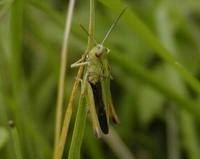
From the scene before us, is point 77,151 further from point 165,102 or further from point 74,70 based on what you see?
point 74,70

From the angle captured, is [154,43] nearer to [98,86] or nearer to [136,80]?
[98,86]

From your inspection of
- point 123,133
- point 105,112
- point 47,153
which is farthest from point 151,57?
point 105,112

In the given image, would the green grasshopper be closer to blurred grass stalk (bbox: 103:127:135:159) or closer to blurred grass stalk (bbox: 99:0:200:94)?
blurred grass stalk (bbox: 99:0:200:94)

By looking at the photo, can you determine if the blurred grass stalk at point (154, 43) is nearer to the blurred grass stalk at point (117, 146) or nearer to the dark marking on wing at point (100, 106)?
the dark marking on wing at point (100, 106)

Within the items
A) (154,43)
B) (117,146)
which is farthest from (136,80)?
(154,43)

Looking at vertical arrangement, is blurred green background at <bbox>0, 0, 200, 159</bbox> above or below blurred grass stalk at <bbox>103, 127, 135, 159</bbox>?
above

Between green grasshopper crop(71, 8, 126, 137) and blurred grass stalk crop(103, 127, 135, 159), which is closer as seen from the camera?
green grasshopper crop(71, 8, 126, 137)

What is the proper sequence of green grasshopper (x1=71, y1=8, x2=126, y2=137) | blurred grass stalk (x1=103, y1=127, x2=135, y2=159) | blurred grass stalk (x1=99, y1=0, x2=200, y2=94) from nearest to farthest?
green grasshopper (x1=71, y1=8, x2=126, y2=137) → blurred grass stalk (x1=99, y1=0, x2=200, y2=94) → blurred grass stalk (x1=103, y1=127, x2=135, y2=159)

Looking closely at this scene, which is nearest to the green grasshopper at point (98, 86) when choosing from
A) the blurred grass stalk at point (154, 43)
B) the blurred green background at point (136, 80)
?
the blurred grass stalk at point (154, 43)

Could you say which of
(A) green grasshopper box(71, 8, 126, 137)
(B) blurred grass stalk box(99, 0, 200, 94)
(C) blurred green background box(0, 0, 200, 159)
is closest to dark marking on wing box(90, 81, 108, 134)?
(A) green grasshopper box(71, 8, 126, 137)
